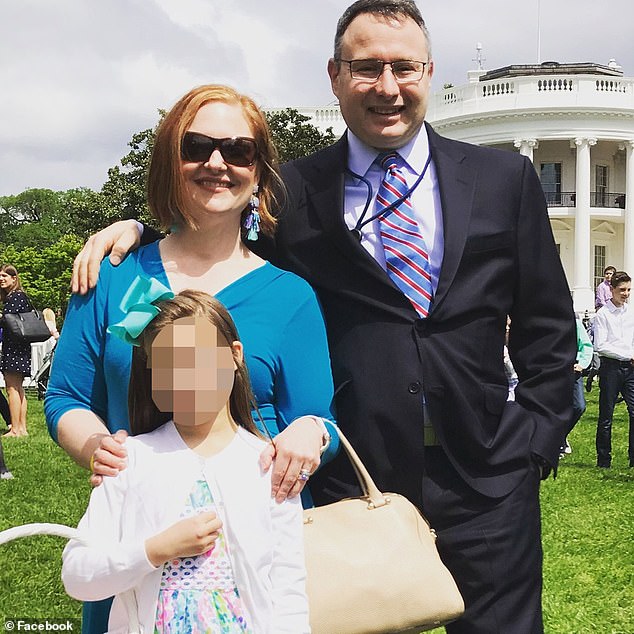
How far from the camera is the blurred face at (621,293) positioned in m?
11.8

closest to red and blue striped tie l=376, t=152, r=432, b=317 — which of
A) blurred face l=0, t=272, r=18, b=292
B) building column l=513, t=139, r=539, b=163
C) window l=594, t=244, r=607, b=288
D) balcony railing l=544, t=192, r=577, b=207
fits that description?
blurred face l=0, t=272, r=18, b=292

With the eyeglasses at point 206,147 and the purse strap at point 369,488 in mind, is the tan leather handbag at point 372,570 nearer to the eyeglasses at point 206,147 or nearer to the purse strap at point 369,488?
the purse strap at point 369,488

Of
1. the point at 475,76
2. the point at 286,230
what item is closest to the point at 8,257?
the point at 475,76

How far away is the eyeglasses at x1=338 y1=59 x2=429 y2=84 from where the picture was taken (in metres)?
2.93

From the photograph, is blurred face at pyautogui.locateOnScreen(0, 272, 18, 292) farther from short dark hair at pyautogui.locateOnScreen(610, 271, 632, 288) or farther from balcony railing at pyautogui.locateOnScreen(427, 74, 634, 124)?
balcony railing at pyautogui.locateOnScreen(427, 74, 634, 124)

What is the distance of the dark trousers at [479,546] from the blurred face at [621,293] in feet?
31.1

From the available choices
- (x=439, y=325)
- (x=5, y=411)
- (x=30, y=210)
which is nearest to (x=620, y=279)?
(x=5, y=411)

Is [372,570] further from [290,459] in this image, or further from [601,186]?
[601,186]

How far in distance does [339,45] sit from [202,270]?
95 centimetres

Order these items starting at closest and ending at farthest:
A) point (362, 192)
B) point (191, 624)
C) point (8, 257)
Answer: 1. point (191, 624)
2. point (362, 192)
3. point (8, 257)

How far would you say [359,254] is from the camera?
2912 millimetres

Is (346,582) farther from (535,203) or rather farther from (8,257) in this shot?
(8,257)

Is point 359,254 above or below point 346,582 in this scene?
above

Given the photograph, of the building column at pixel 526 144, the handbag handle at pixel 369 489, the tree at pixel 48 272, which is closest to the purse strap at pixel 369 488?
the handbag handle at pixel 369 489
